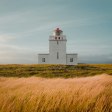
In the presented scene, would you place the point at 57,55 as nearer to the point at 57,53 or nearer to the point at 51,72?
the point at 57,53

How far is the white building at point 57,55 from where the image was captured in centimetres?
6222

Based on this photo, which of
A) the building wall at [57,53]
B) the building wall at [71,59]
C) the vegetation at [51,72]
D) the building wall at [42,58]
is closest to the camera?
Result: the vegetation at [51,72]

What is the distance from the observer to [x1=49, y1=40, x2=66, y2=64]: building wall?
6216 cm

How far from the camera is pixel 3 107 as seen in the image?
5551 mm

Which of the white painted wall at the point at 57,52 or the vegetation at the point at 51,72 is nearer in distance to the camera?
the vegetation at the point at 51,72

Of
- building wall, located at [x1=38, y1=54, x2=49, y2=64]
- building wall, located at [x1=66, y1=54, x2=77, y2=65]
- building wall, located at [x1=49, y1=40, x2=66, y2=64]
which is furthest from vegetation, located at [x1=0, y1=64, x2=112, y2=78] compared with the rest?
building wall, located at [x1=38, y1=54, x2=49, y2=64]

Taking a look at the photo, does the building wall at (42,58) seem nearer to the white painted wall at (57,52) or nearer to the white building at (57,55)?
the white building at (57,55)

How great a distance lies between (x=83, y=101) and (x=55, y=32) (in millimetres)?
59913

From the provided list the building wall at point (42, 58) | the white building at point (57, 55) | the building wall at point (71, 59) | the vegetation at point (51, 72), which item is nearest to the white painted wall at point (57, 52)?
the white building at point (57, 55)

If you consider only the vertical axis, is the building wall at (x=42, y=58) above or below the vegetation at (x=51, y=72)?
above

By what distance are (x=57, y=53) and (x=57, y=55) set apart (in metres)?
0.55

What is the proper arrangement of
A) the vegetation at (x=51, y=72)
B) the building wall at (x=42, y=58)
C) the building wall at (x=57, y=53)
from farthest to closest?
the building wall at (x=42, y=58), the building wall at (x=57, y=53), the vegetation at (x=51, y=72)

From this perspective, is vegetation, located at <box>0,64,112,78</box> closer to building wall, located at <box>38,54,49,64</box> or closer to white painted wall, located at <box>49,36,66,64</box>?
white painted wall, located at <box>49,36,66,64</box>

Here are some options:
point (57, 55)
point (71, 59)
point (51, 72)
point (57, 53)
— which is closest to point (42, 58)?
point (57, 55)
